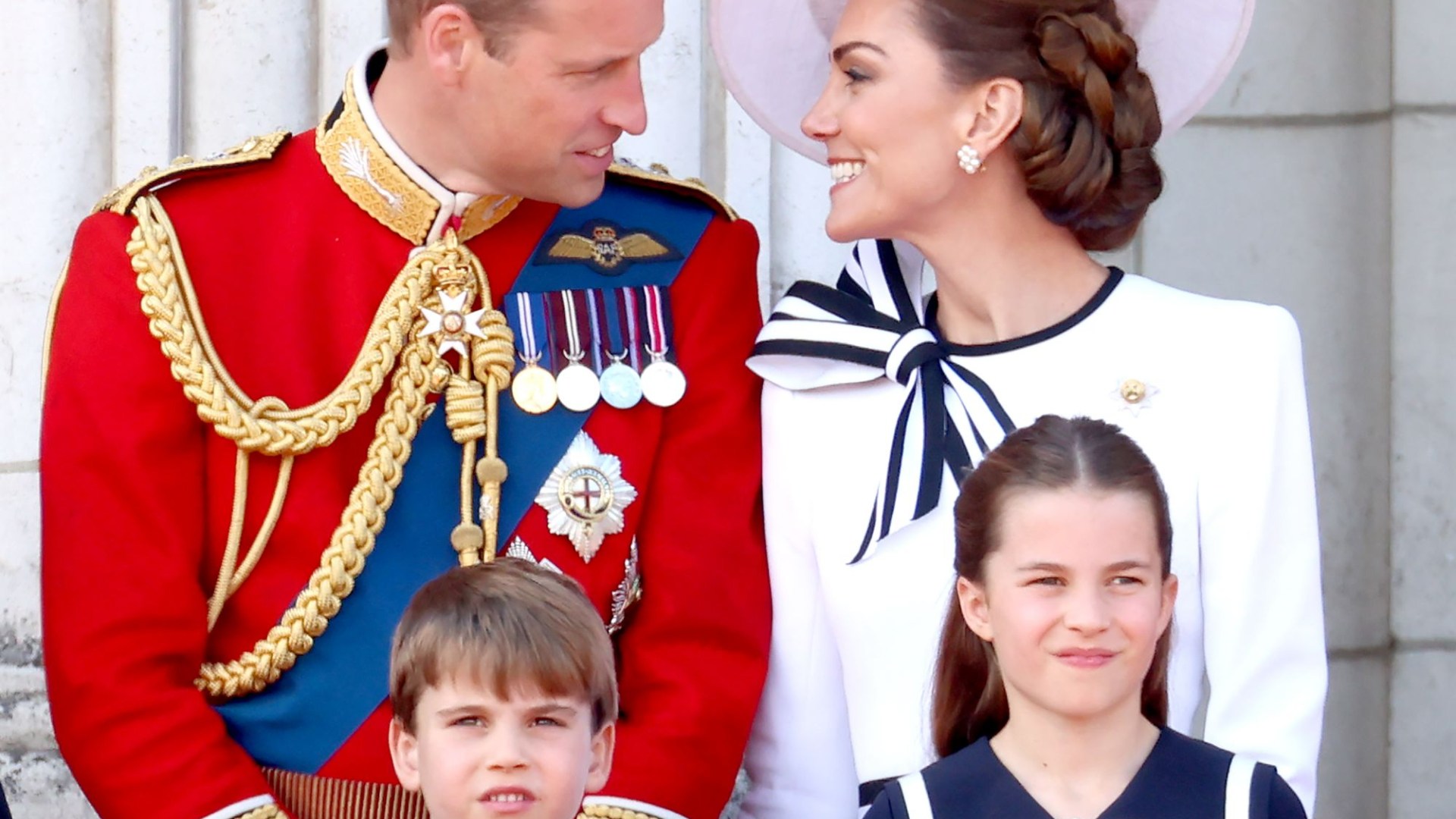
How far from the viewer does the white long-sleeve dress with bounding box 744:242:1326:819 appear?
9.38 feet

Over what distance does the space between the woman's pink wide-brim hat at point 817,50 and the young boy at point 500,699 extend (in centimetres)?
102

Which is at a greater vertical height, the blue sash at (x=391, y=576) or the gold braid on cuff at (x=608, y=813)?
the blue sash at (x=391, y=576)

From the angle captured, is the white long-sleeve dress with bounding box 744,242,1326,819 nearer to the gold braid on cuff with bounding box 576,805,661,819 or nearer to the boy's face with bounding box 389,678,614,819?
the gold braid on cuff with bounding box 576,805,661,819

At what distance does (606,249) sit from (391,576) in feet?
1.62

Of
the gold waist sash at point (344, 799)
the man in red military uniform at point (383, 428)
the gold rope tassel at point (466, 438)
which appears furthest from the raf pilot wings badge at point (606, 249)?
the gold waist sash at point (344, 799)

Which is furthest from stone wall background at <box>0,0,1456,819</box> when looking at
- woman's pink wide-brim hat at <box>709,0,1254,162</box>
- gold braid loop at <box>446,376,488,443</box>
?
gold braid loop at <box>446,376,488,443</box>

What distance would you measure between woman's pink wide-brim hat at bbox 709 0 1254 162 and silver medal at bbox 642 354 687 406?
1.56ft

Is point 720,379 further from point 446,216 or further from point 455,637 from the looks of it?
point 455,637

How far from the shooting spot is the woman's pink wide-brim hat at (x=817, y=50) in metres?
3.16

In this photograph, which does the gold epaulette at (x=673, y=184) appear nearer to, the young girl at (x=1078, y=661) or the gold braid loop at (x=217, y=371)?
the gold braid loop at (x=217, y=371)

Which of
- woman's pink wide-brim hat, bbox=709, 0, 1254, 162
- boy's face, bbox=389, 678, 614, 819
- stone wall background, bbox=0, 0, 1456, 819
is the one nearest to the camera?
boy's face, bbox=389, 678, 614, 819

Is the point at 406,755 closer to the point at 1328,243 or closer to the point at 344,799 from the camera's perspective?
the point at 344,799

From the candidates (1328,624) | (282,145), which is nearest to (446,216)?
(282,145)

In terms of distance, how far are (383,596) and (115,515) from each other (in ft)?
1.03
